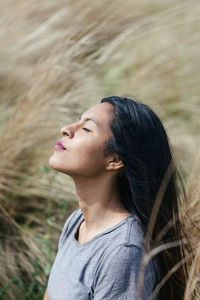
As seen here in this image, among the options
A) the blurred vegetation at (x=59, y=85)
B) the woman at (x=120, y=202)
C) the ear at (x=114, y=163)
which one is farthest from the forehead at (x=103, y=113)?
the blurred vegetation at (x=59, y=85)

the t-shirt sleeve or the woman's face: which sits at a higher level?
the woman's face

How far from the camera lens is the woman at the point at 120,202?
1578 mm

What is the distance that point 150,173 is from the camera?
1664mm

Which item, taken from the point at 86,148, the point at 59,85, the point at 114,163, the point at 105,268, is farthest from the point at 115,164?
the point at 59,85

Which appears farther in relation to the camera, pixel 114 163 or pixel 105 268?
pixel 114 163

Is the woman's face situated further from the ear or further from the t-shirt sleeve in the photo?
the t-shirt sleeve

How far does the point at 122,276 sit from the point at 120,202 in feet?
0.97

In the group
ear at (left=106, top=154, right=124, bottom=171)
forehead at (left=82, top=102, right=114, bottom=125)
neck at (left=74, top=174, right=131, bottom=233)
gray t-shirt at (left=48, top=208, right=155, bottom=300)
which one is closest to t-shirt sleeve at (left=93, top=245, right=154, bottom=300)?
gray t-shirt at (left=48, top=208, right=155, bottom=300)

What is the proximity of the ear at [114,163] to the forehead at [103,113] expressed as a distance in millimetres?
128

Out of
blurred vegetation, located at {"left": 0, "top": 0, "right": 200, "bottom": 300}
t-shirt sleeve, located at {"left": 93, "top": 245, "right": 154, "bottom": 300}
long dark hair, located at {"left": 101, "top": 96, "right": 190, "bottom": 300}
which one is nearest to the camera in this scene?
t-shirt sleeve, located at {"left": 93, "top": 245, "right": 154, "bottom": 300}

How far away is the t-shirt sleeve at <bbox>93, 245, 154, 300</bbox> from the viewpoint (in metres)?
1.54

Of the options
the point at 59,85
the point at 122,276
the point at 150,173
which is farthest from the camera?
the point at 59,85

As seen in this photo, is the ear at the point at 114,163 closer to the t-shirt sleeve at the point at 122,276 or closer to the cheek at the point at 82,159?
the cheek at the point at 82,159

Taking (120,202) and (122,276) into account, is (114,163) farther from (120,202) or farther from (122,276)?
(122,276)
